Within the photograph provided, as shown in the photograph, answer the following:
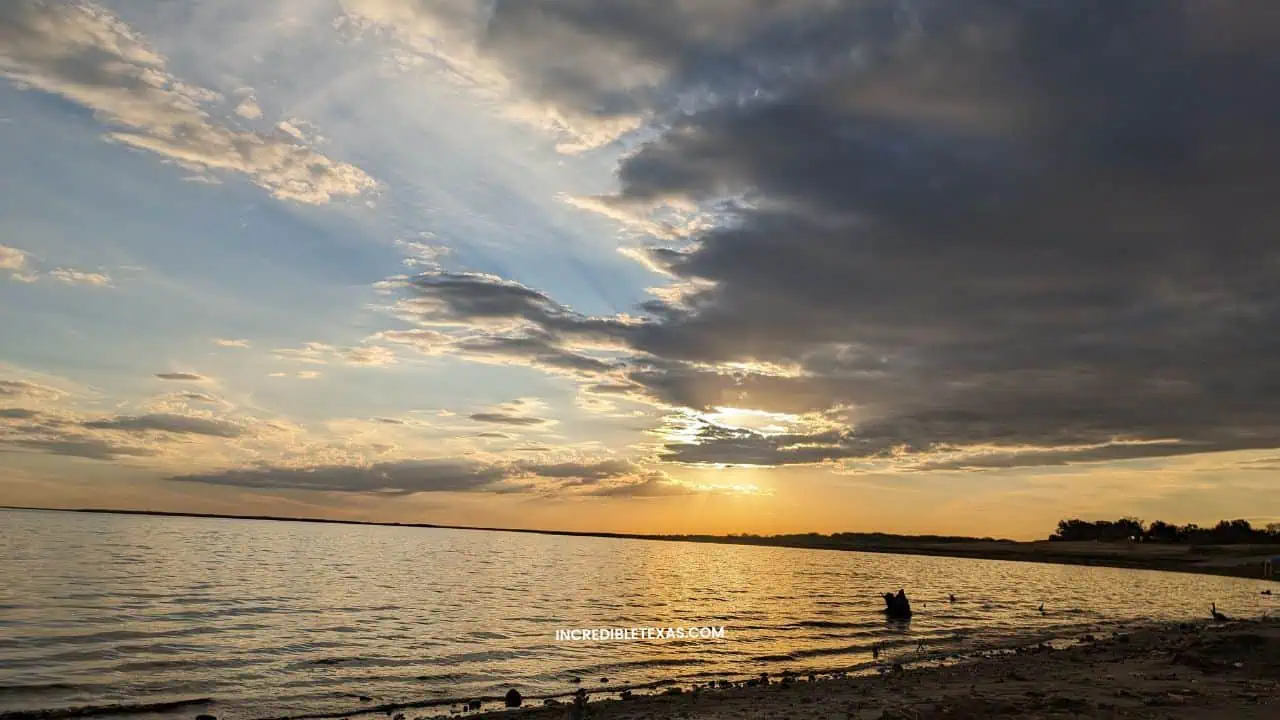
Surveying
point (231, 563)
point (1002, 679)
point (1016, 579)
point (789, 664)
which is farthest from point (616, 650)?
point (1016, 579)

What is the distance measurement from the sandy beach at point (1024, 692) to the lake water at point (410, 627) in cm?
476

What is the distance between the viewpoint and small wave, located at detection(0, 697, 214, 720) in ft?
69.0

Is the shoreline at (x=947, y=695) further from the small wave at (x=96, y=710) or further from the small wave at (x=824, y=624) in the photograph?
the small wave at (x=824, y=624)

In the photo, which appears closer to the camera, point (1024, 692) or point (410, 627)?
point (1024, 692)

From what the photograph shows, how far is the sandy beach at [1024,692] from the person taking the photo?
749 inches

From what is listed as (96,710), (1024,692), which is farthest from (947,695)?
(96,710)

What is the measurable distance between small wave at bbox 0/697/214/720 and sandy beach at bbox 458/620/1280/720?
33.4 ft

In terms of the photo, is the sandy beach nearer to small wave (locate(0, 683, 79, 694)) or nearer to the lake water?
the lake water

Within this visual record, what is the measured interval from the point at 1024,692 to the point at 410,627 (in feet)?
103

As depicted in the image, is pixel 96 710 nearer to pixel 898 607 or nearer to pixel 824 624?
pixel 824 624

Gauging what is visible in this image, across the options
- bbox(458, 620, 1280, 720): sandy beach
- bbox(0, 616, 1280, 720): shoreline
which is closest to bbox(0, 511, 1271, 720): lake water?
bbox(0, 616, 1280, 720): shoreline

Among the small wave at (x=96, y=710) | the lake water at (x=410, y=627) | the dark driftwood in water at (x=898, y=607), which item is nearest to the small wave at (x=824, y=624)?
the lake water at (x=410, y=627)

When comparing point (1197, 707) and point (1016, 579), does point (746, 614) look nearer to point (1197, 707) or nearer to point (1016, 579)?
point (1197, 707)

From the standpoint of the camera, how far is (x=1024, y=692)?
2205cm
